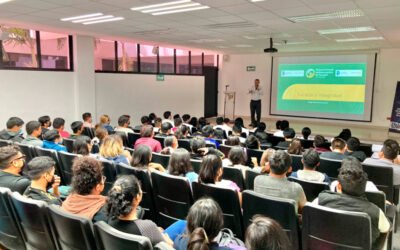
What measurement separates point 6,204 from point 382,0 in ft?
16.9

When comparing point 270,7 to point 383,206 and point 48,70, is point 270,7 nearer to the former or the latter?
point 383,206

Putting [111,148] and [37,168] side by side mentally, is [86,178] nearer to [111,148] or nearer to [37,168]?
[37,168]

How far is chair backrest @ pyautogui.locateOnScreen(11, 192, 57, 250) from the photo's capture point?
2.05 m

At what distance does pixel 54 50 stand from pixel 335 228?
8329 millimetres

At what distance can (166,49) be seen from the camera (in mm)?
11633

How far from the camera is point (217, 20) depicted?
20.1 ft

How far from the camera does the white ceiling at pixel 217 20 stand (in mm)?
4879

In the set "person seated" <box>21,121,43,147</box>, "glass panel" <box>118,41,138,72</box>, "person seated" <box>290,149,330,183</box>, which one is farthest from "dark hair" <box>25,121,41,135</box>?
"glass panel" <box>118,41,138,72</box>

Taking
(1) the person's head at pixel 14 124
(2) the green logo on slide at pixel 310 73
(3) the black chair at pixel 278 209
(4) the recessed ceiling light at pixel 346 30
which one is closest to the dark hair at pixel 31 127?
(1) the person's head at pixel 14 124

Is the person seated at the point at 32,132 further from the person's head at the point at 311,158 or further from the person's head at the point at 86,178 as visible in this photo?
the person's head at the point at 311,158

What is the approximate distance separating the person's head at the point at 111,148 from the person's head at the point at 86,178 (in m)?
1.41

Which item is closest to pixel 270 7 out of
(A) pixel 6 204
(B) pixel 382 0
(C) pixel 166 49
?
(B) pixel 382 0

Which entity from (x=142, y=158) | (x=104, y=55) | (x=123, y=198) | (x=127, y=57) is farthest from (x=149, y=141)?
(x=127, y=57)

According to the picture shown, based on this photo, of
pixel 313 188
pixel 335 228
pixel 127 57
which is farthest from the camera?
pixel 127 57
